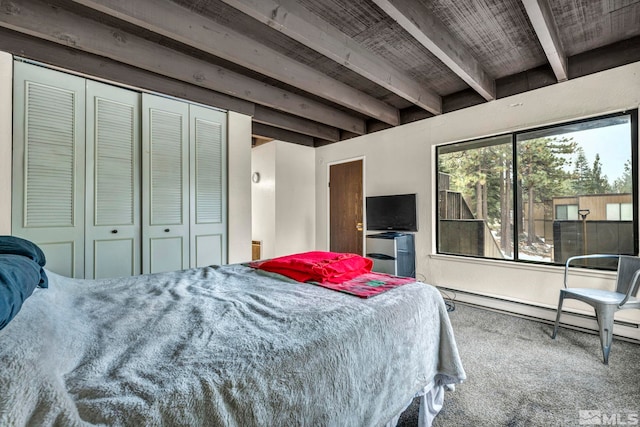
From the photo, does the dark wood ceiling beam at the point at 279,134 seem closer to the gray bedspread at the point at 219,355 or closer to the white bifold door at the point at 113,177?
the white bifold door at the point at 113,177

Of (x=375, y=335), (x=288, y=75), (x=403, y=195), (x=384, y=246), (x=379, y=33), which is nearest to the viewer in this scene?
(x=375, y=335)

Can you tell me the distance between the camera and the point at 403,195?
13.2ft

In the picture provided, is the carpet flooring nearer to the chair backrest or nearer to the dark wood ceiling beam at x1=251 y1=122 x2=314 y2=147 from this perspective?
the chair backrest

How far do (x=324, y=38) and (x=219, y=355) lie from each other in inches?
92.0

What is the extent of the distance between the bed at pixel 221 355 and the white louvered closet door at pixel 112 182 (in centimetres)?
121

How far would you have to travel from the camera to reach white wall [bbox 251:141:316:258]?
194 inches

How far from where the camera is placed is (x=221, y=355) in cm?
86

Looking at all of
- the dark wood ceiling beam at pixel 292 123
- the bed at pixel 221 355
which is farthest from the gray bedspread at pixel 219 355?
the dark wood ceiling beam at pixel 292 123

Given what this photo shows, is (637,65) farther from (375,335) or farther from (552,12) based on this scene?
(375,335)

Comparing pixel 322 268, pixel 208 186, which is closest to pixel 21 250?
pixel 322 268

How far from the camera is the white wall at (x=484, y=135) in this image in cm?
267

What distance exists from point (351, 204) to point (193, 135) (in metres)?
2.60

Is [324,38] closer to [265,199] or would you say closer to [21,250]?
[21,250]

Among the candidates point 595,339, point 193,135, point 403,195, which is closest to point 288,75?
point 193,135
